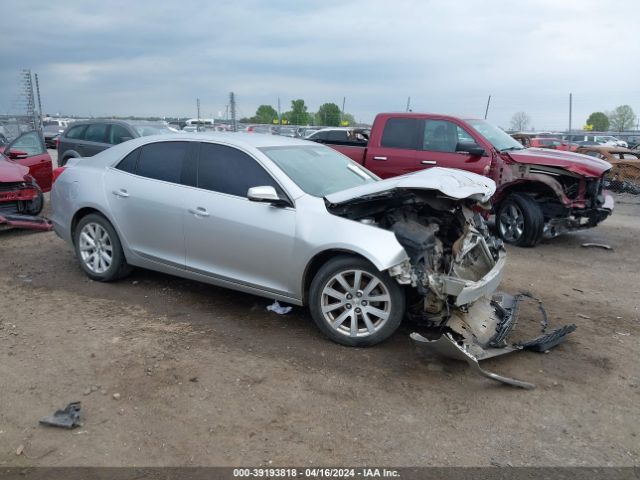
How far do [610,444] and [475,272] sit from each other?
177 cm

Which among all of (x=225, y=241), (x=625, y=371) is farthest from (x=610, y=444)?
(x=225, y=241)

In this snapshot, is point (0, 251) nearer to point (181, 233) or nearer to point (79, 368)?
point (181, 233)

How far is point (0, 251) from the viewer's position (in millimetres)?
7289

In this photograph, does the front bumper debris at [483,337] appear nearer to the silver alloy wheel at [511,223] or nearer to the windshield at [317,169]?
the windshield at [317,169]

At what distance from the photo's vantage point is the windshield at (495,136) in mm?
8516

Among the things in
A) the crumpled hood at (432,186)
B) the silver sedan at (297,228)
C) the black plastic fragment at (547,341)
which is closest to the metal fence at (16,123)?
the silver sedan at (297,228)

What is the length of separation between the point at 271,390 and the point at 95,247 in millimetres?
3071

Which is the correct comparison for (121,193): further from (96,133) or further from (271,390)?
(96,133)

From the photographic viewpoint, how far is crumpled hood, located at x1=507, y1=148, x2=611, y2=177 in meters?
7.91

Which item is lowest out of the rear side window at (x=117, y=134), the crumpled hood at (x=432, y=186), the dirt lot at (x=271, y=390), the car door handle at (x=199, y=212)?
the dirt lot at (x=271, y=390)

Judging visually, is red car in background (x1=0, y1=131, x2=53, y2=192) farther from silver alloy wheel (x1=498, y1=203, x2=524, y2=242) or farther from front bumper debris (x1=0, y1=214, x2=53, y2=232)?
silver alloy wheel (x1=498, y1=203, x2=524, y2=242)

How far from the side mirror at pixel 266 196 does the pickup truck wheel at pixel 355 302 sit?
668 millimetres

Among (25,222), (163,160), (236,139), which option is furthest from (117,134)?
(236,139)

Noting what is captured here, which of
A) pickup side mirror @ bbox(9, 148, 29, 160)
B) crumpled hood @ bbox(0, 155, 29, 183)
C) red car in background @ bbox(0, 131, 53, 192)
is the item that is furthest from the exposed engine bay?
red car in background @ bbox(0, 131, 53, 192)
